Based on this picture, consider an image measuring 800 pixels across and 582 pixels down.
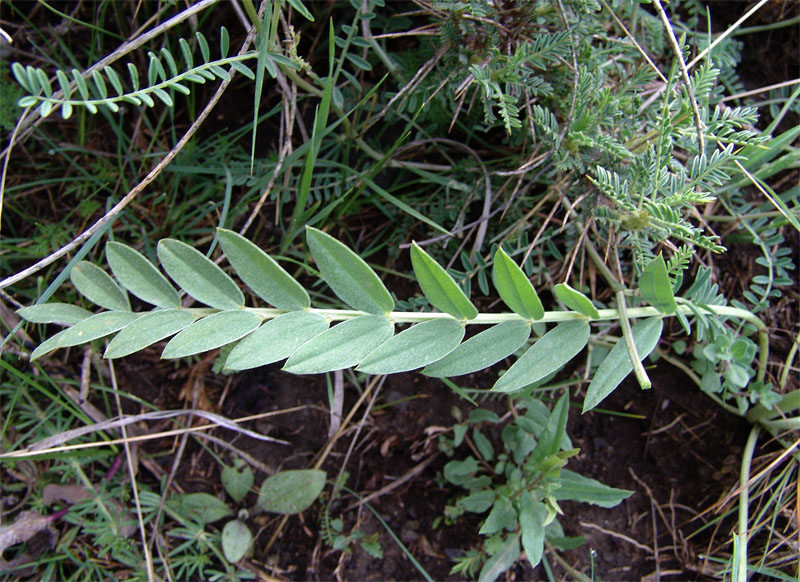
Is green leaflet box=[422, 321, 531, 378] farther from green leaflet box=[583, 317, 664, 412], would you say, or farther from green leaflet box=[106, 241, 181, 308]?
green leaflet box=[106, 241, 181, 308]

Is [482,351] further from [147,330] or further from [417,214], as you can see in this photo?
[147,330]

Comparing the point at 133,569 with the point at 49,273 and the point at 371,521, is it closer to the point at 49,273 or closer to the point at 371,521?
the point at 371,521

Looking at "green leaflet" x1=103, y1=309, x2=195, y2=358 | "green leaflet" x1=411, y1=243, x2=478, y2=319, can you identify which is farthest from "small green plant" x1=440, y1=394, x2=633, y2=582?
"green leaflet" x1=103, y1=309, x2=195, y2=358

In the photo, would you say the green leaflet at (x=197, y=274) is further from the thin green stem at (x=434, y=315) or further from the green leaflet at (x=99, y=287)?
the green leaflet at (x=99, y=287)

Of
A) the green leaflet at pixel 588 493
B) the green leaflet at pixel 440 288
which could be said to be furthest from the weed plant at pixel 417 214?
the green leaflet at pixel 440 288

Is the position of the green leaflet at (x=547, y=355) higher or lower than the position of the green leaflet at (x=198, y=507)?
higher

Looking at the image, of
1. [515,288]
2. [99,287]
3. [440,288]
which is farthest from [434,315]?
[99,287]
